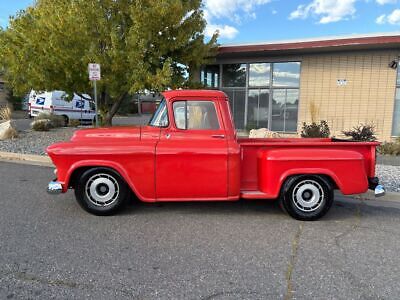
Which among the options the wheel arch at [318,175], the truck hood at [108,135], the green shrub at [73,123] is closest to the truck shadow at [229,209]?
the wheel arch at [318,175]

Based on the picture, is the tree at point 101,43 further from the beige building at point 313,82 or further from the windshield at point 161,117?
the windshield at point 161,117

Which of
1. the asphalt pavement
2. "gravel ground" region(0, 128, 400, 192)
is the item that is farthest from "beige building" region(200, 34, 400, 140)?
the asphalt pavement

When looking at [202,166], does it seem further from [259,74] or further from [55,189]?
[259,74]

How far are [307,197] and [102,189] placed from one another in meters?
2.97

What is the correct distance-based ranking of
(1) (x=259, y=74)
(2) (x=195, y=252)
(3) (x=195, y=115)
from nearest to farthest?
(2) (x=195, y=252) < (3) (x=195, y=115) < (1) (x=259, y=74)

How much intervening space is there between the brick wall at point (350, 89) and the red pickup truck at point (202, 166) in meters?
8.94

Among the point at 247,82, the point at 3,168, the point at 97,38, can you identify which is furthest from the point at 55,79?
the point at 247,82

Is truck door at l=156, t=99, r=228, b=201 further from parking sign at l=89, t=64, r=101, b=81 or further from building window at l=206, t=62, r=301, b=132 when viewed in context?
building window at l=206, t=62, r=301, b=132

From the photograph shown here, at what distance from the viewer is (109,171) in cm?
463

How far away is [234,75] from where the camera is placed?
1466 cm

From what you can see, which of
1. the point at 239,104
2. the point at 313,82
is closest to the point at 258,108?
the point at 239,104

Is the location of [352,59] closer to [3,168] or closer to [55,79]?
[55,79]

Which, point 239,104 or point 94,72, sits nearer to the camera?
point 94,72

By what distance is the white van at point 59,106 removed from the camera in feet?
69.7
